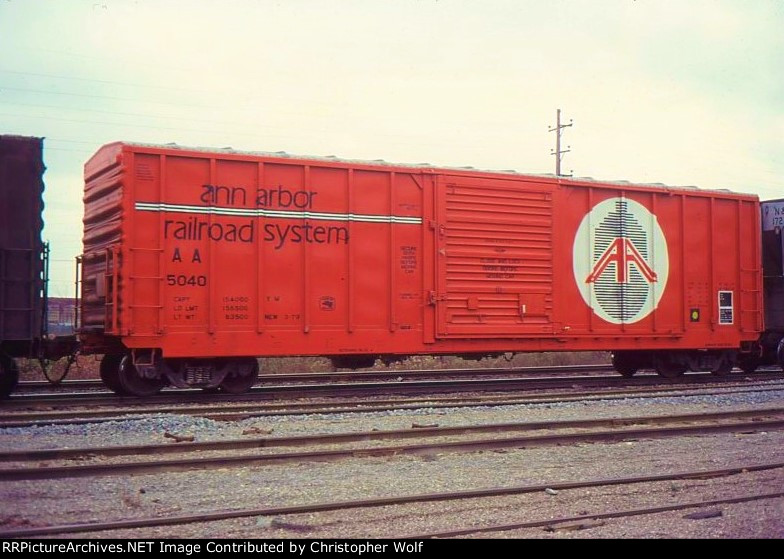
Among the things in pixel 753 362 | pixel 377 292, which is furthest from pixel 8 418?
pixel 753 362

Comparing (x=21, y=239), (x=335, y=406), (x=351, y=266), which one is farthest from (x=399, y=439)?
(x=21, y=239)

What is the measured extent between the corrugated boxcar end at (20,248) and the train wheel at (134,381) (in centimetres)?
127

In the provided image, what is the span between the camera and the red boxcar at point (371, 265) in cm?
1152

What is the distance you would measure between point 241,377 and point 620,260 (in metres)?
6.97

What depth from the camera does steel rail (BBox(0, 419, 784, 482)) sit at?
6742 millimetres

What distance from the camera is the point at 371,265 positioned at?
12.7 meters

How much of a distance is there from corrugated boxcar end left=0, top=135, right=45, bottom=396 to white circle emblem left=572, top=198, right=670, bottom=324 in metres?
8.56

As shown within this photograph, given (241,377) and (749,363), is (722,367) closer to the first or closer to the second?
(749,363)

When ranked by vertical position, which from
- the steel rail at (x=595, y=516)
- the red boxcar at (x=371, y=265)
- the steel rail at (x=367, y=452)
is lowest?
the steel rail at (x=595, y=516)

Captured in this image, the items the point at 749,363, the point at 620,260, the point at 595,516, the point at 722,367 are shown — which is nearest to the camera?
the point at 595,516

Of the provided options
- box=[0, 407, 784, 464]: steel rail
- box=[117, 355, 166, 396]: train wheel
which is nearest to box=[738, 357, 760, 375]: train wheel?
box=[0, 407, 784, 464]: steel rail

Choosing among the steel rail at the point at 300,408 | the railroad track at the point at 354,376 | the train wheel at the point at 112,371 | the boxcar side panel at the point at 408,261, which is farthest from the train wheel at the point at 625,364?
the train wheel at the point at 112,371

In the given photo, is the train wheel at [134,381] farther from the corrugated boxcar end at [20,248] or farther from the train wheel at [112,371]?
the corrugated boxcar end at [20,248]

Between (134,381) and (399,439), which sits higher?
(134,381)
